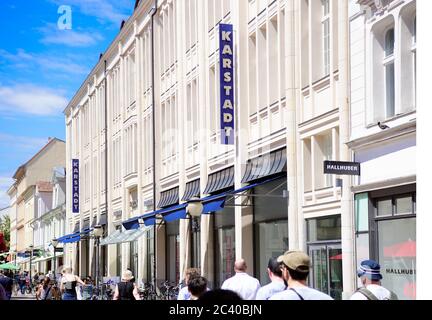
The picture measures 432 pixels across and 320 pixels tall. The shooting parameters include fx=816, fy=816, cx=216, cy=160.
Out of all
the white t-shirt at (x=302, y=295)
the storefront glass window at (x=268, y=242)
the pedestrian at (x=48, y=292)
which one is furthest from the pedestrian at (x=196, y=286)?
the storefront glass window at (x=268, y=242)

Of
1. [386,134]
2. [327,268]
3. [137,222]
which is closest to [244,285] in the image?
[386,134]

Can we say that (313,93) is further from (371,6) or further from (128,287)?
(128,287)

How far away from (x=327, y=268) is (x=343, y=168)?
120 inches

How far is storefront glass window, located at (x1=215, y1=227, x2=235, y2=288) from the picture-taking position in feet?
73.5

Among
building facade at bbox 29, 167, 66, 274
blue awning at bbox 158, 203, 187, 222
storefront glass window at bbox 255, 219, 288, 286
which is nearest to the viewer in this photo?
storefront glass window at bbox 255, 219, 288, 286

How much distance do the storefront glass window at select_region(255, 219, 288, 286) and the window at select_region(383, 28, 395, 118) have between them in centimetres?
585

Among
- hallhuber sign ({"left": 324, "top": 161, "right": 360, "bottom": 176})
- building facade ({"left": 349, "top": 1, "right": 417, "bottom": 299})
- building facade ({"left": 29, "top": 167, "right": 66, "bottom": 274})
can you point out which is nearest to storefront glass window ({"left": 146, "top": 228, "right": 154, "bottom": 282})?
building facade ({"left": 29, "top": 167, "right": 66, "bottom": 274})

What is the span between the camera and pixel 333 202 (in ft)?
51.2

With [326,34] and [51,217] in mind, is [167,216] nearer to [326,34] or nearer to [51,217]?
[326,34]

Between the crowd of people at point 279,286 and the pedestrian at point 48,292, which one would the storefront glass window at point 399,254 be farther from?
the pedestrian at point 48,292

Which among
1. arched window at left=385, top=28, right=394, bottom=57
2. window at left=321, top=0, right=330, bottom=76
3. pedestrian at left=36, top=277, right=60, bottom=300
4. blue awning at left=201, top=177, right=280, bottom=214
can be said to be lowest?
pedestrian at left=36, top=277, right=60, bottom=300

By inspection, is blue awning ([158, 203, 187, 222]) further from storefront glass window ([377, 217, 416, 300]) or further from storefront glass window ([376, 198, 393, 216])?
storefront glass window ([377, 217, 416, 300])
